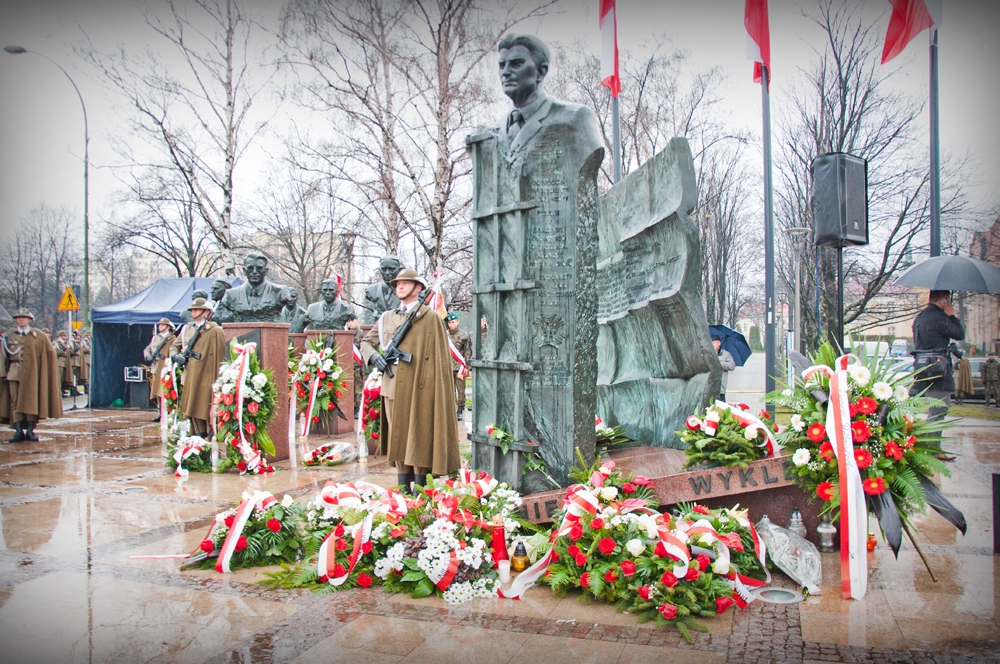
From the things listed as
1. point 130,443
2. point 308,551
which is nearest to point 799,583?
point 308,551

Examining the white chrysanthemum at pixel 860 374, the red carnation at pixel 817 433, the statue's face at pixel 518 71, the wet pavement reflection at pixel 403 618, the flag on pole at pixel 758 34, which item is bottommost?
the wet pavement reflection at pixel 403 618

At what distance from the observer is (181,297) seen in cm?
1734

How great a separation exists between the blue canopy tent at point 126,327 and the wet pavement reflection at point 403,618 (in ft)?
38.2

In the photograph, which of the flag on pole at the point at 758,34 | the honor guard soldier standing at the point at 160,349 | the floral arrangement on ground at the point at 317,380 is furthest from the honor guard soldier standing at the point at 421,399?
the honor guard soldier standing at the point at 160,349

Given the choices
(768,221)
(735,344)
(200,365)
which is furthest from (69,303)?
(768,221)

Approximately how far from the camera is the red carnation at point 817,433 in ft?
15.2

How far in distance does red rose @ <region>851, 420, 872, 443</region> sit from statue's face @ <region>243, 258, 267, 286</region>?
7.84m

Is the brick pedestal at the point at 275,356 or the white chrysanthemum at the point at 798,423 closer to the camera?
the white chrysanthemum at the point at 798,423

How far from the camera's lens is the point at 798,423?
16.0 ft

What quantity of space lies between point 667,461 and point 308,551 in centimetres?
291

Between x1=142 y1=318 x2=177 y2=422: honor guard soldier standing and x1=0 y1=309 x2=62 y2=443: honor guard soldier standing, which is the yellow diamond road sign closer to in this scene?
x1=142 y1=318 x2=177 y2=422: honor guard soldier standing

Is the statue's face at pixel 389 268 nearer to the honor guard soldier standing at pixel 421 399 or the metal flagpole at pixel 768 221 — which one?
the honor guard soldier standing at pixel 421 399

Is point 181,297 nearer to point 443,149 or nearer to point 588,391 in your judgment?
point 443,149

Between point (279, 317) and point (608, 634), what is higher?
point (279, 317)
